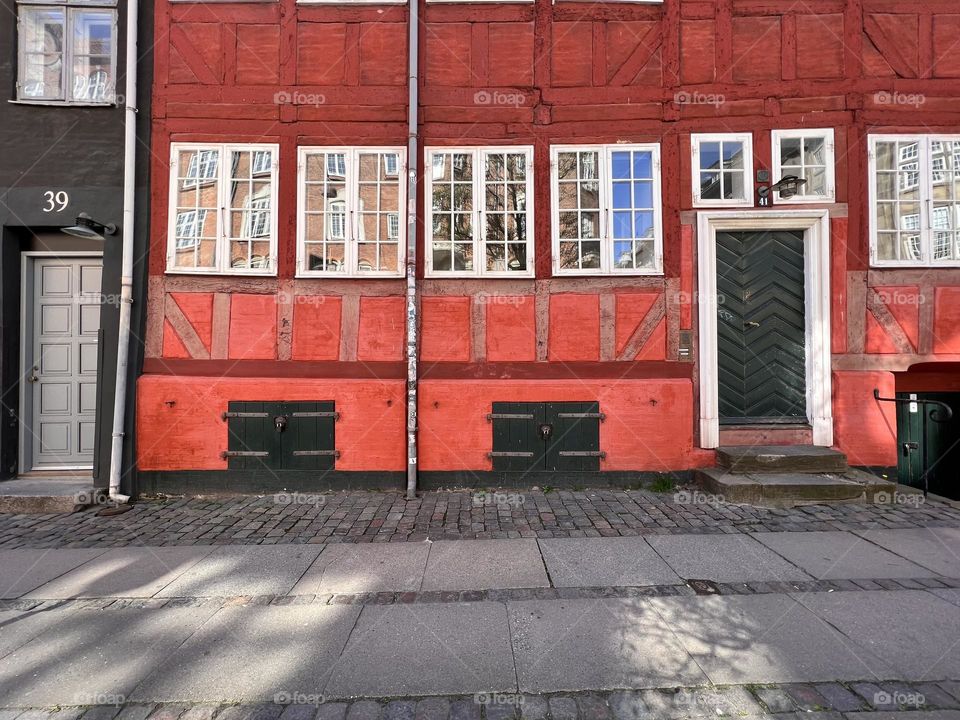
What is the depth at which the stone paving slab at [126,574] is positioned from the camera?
11.7ft

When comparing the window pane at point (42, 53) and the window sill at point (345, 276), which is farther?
the window sill at point (345, 276)

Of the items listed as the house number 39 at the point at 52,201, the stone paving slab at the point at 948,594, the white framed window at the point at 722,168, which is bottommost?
the stone paving slab at the point at 948,594

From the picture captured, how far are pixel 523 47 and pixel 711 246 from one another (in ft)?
11.9

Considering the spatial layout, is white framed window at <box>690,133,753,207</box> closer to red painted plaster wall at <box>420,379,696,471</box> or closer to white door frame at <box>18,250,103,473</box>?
red painted plaster wall at <box>420,379,696,471</box>

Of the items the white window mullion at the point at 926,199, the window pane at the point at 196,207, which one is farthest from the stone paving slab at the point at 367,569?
the white window mullion at the point at 926,199

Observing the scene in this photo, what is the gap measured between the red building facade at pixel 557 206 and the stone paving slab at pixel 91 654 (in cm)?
296

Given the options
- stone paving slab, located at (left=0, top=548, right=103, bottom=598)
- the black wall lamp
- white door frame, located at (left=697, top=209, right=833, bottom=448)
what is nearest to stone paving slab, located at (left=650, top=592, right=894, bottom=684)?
white door frame, located at (left=697, top=209, right=833, bottom=448)

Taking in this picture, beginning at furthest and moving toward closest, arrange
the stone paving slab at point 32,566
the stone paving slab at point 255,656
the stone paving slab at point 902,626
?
the stone paving slab at point 32,566 < the stone paving slab at point 902,626 < the stone paving slab at point 255,656

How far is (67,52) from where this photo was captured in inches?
238

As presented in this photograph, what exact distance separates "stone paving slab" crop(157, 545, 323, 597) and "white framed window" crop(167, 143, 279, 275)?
356cm

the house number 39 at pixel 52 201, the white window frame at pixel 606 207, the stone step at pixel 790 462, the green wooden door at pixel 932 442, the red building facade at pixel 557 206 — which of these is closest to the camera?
the stone step at pixel 790 462

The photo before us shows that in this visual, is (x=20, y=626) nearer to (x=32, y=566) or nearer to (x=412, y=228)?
(x=32, y=566)

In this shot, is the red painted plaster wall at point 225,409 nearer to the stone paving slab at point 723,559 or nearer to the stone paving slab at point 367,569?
the stone paving slab at point 367,569

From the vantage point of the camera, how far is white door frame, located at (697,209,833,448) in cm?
607
